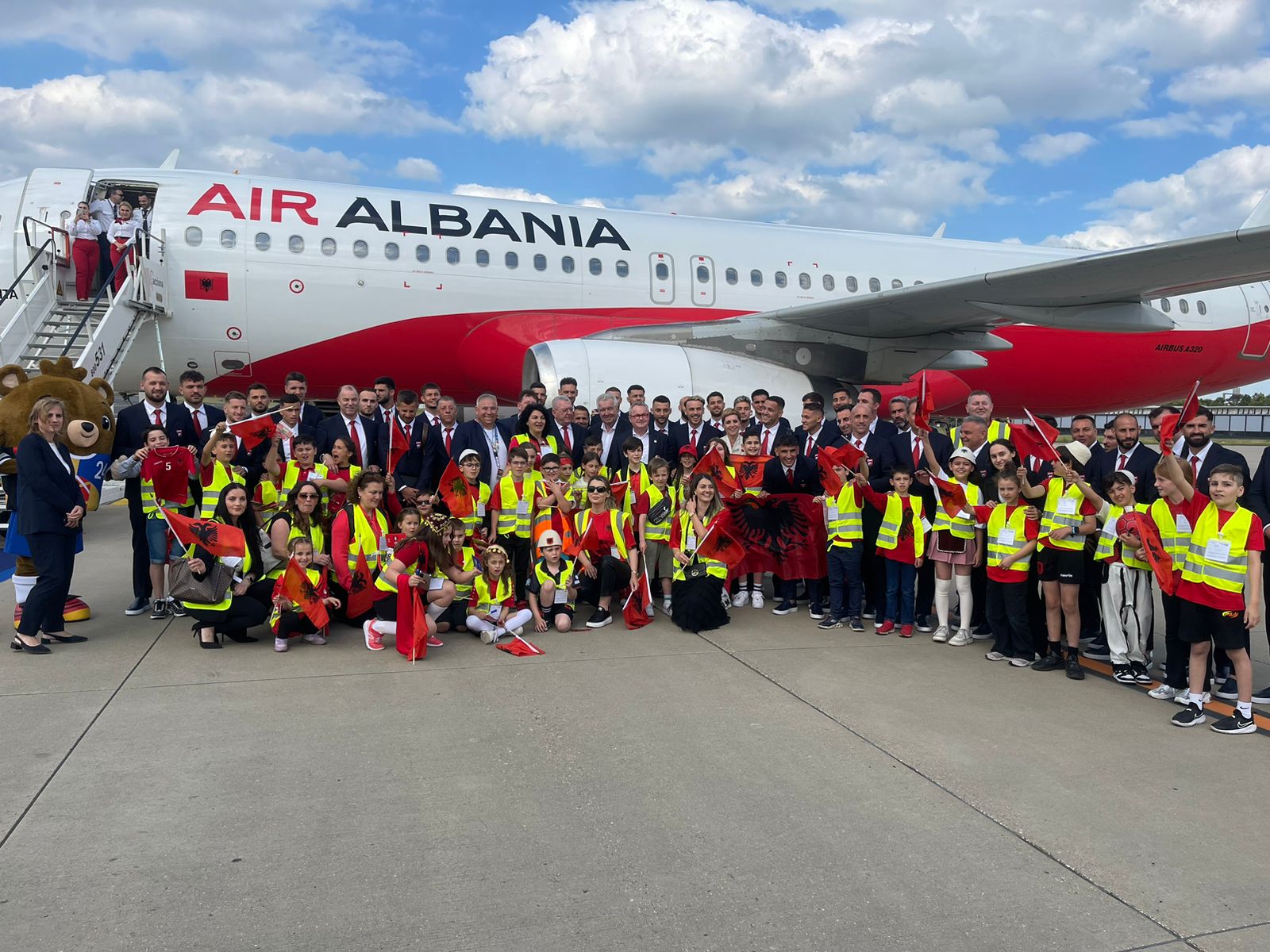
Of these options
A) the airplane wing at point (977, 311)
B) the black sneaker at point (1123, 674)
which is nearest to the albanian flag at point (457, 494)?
the black sneaker at point (1123, 674)

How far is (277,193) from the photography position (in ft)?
34.4

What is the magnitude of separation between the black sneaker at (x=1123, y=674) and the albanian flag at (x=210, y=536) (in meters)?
5.77

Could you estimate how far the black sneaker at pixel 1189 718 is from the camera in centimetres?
466

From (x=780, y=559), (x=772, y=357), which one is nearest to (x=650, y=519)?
(x=780, y=559)

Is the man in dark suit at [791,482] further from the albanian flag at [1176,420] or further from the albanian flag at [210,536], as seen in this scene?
the albanian flag at [210,536]

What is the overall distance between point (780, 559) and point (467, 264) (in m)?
5.91

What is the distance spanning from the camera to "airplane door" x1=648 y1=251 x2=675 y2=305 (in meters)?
11.7

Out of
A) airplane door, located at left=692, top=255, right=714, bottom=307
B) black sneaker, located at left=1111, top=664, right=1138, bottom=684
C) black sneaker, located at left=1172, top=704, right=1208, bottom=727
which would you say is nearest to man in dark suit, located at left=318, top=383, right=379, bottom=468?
airplane door, located at left=692, top=255, right=714, bottom=307

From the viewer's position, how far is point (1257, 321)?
1445cm

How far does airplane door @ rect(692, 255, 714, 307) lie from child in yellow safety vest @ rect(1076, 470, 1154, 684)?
713 centimetres

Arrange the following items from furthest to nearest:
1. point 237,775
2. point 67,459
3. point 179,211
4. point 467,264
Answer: point 467,264 < point 179,211 < point 67,459 < point 237,775

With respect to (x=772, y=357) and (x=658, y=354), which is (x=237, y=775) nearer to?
(x=658, y=354)

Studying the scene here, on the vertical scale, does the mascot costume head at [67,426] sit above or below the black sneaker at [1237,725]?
above

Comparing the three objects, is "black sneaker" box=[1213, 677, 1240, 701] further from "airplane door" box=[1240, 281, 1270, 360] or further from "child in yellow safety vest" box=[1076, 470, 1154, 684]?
"airplane door" box=[1240, 281, 1270, 360]
